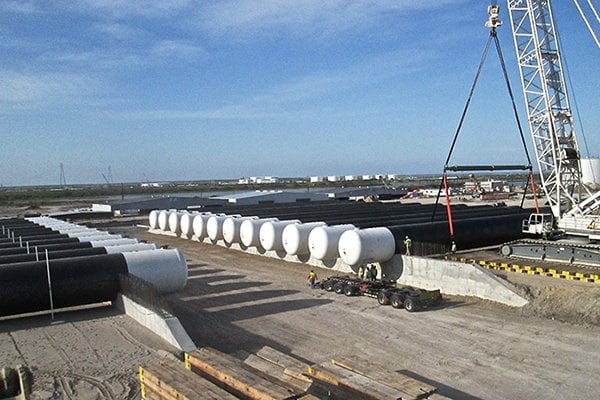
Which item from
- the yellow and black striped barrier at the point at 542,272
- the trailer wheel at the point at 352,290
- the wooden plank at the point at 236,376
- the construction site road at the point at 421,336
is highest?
the wooden plank at the point at 236,376

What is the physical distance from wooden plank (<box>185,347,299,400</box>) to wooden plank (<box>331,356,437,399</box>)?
2222 mm

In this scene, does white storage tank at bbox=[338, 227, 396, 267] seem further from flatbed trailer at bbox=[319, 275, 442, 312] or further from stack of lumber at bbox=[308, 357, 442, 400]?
stack of lumber at bbox=[308, 357, 442, 400]

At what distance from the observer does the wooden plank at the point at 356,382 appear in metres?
9.70

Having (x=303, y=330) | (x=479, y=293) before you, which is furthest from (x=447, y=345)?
(x=479, y=293)

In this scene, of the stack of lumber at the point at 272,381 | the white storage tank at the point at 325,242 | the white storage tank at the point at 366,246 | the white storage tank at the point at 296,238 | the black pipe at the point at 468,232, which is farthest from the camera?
the white storage tank at the point at 296,238

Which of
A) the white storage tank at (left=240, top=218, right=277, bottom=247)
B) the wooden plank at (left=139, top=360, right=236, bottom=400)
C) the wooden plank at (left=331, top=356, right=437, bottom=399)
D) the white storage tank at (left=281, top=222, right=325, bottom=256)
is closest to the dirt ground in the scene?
the wooden plank at (left=139, top=360, right=236, bottom=400)

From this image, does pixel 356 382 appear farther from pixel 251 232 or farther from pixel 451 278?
pixel 251 232

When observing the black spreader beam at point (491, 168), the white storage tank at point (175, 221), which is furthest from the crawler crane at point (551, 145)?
the white storage tank at point (175, 221)

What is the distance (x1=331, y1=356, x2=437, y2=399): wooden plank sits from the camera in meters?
10.1

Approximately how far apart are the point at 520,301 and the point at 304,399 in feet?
46.7

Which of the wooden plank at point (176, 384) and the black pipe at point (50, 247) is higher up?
the black pipe at point (50, 247)

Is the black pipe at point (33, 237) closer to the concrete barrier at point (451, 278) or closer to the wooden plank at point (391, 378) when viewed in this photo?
the concrete barrier at point (451, 278)

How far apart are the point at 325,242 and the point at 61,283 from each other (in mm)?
13874

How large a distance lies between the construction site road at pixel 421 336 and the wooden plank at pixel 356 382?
10.3ft
